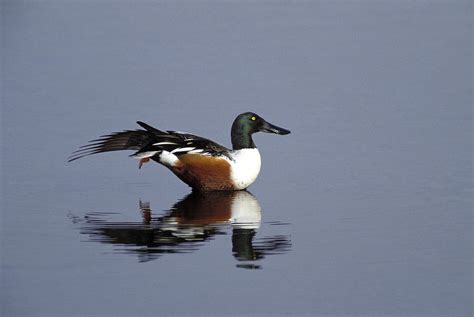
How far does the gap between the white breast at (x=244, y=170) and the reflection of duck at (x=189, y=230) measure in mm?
571

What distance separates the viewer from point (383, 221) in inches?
379

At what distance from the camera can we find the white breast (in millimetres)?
11359

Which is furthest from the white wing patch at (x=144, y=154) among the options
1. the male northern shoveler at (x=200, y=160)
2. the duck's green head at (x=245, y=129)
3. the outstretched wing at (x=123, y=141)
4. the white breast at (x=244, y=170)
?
the duck's green head at (x=245, y=129)

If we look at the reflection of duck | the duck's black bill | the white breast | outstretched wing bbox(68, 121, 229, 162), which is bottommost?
the reflection of duck

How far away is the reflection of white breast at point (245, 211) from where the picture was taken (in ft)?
31.4

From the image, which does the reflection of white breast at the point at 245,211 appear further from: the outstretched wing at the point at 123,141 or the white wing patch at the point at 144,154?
the outstretched wing at the point at 123,141

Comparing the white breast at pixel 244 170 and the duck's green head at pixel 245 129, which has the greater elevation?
the duck's green head at pixel 245 129

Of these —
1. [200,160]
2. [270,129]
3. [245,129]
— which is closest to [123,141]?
[200,160]

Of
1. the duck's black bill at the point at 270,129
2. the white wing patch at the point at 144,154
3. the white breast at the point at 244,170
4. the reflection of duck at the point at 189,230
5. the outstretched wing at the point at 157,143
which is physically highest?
the duck's black bill at the point at 270,129

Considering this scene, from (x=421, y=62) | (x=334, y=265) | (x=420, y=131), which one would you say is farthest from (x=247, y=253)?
(x=421, y=62)

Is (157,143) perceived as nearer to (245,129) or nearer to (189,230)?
(245,129)

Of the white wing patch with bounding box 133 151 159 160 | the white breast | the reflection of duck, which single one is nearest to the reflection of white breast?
the reflection of duck

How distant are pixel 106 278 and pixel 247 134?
4.20 meters

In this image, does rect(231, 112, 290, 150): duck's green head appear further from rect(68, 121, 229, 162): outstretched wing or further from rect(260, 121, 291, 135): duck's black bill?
rect(68, 121, 229, 162): outstretched wing
